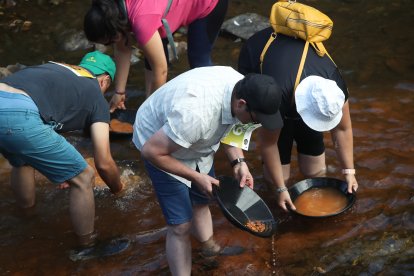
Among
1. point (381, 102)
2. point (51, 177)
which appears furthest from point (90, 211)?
point (381, 102)

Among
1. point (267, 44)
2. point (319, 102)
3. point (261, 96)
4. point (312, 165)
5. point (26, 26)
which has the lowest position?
point (26, 26)

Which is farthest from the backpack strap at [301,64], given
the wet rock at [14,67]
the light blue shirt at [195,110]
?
the wet rock at [14,67]

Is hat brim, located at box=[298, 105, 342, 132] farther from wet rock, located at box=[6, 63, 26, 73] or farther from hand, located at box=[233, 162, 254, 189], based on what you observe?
wet rock, located at box=[6, 63, 26, 73]

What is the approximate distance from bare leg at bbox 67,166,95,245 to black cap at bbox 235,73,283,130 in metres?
1.31

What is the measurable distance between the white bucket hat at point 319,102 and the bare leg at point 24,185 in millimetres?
1908

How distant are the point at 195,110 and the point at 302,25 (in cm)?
106

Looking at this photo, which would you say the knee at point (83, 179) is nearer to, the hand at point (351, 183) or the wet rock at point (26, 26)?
the hand at point (351, 183)

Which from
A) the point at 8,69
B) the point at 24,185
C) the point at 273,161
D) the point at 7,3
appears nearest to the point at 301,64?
the point at 273,161

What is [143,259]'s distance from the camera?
11.7 ft

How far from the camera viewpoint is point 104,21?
140 inches

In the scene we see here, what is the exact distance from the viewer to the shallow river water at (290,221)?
3422 mm

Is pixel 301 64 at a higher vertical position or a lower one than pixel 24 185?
higher

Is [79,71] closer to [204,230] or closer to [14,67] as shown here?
[204,230]

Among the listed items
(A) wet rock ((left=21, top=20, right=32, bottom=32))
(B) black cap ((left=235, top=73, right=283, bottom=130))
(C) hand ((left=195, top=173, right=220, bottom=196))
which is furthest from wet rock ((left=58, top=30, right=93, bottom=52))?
(B) black cap ((left=235, top=73, right=283, bottom=130))
